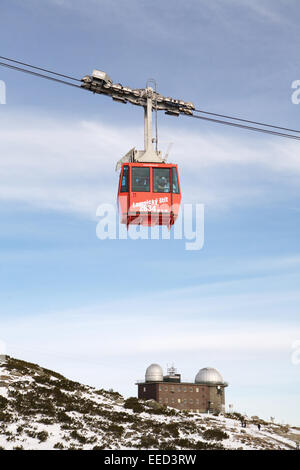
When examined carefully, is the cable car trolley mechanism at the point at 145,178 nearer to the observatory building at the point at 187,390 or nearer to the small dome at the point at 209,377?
the observatory building at the point at 187,390

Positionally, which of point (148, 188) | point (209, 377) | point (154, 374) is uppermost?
point (148, 188)

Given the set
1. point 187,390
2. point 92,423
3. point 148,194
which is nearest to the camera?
point 148,194

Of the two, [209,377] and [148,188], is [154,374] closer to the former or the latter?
[209,377]

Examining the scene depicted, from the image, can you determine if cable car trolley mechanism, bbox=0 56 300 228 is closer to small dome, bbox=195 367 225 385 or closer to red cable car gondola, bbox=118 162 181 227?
red cable car gondola, bbox=118 162 181 227

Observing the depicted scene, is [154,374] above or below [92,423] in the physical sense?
above

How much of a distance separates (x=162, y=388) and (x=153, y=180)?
68.0m

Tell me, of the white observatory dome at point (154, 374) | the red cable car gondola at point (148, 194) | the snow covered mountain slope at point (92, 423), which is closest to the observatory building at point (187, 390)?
the white observatory dome at point (154, 374)

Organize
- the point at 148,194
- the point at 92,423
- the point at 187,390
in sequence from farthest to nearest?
the point at 187,390 → the point at 92,423 → the point at 148,194

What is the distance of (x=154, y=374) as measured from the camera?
92.0 meters

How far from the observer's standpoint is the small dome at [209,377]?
300 feet

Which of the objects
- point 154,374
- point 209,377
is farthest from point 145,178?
point 209,377

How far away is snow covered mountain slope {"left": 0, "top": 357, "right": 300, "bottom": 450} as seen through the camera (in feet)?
109

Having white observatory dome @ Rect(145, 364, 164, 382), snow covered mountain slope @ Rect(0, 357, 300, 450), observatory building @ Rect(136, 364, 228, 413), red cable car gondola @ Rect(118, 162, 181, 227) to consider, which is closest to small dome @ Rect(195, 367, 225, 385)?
observatory building @ Rect(136, 364, 228, 413)

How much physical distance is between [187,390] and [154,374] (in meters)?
6.47
